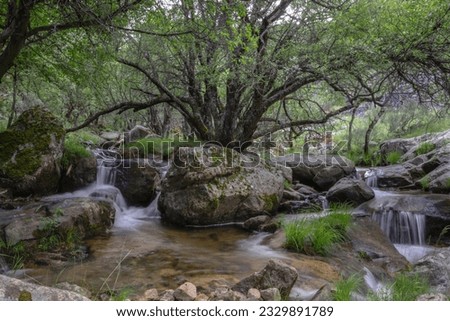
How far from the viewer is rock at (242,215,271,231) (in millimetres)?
7406

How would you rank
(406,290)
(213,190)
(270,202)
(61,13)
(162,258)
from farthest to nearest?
(270,202), (213,190), (162,258), (61,13), (406,290)

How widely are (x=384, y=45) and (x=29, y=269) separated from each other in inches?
294

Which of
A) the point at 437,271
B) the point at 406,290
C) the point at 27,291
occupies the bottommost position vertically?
the point at 437,271

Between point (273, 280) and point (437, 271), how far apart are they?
319cm

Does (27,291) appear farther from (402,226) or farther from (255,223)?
(402,226)

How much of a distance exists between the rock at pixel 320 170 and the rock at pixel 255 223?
4.90 meters

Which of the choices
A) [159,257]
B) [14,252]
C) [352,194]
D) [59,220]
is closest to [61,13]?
[59,220]

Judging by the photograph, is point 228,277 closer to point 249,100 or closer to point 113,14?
point 113,14

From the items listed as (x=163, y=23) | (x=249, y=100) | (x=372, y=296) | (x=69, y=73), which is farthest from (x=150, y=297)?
(x=249, y=100)

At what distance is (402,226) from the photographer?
7.83m

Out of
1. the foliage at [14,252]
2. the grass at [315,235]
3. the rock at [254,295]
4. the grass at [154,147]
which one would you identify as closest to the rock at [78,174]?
the grass at [154,147]

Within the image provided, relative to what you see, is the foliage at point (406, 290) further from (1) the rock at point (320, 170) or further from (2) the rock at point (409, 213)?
(1) the rock at point (320, 170)

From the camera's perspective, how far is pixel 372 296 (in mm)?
3621

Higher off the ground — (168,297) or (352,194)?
(352,194)
